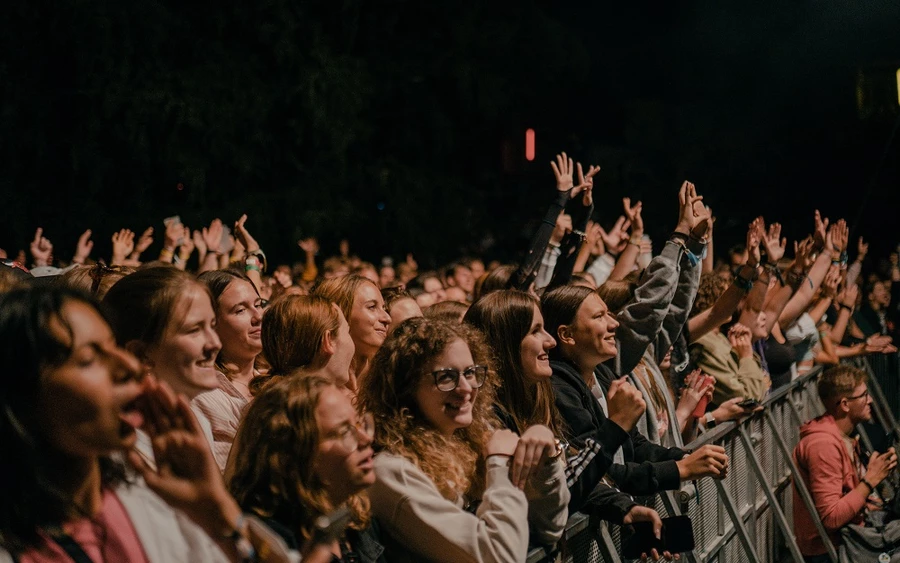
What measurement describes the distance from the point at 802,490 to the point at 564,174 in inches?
96.0

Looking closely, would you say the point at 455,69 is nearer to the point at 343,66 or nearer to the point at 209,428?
the point at 343,66

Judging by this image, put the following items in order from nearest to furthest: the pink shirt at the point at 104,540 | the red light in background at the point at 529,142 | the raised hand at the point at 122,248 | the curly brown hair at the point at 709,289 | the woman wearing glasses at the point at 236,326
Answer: the pink shirt at the point at 104,540 < the woman wearing glasses at the point at 236,326 < the curly brown hair at the point at 709,289 < the raised hand at the point at 122,248 < the red light in background at the point at 529,142

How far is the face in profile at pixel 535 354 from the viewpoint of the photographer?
4000mm

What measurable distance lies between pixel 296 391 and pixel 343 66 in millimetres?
14410

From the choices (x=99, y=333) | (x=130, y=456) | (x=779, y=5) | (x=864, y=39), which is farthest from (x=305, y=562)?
(x=779, y=5)

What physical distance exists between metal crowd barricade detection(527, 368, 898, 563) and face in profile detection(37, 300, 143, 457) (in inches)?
61.8

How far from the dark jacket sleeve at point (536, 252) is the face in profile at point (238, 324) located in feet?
A: 6.53

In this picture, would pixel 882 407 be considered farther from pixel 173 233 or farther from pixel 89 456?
pixel 89 456

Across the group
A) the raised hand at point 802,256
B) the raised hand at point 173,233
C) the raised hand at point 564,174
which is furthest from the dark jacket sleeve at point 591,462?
the raised hand at point 173,233

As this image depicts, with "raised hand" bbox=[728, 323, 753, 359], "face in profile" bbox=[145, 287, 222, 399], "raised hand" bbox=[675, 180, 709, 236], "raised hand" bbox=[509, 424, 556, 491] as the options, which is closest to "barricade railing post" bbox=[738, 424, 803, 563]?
"raised hand" bbox=[728, 323, 753, 359]

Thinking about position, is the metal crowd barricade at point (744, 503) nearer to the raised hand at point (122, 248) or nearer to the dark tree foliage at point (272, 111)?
the raised hand at point (122, 248)

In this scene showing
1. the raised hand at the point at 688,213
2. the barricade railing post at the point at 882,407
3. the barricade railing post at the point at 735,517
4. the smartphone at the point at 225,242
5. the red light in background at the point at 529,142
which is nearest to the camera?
the barricade railing post at the point at 735,517

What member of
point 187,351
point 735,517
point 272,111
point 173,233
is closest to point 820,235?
point 735,517

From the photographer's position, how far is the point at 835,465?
6.12 meters
